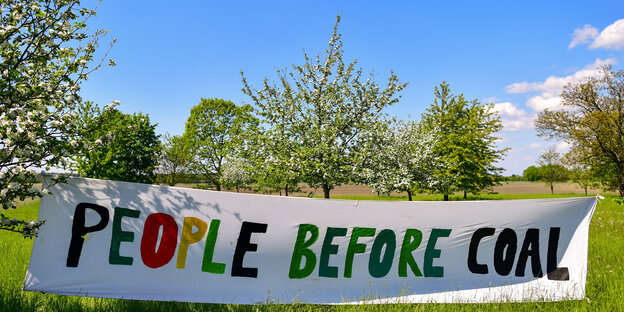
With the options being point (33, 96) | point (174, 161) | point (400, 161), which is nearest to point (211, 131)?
point (174, 161)

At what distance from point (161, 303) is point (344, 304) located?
109 inches

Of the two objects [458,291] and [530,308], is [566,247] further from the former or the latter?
[458,291]

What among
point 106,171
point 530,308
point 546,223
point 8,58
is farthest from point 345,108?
point 106,171

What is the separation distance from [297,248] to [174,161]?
33.6m

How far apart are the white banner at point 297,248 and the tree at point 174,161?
30941 millimetres

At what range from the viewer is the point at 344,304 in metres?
4.91

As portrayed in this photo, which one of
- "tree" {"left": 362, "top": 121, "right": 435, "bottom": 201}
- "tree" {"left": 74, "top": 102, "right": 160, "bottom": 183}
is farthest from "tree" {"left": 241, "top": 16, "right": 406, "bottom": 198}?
"tree" {"left": 74, "top": 102, "right": 160, "bottom": 183}

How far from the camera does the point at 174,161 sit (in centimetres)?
3525

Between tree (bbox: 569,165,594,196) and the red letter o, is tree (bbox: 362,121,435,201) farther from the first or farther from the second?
tree (bbox: 569,165,594,196)

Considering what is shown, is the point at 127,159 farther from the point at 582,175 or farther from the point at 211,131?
the point at 582,175

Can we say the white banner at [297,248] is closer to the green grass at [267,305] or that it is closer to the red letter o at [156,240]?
the red letter o at [156,240]

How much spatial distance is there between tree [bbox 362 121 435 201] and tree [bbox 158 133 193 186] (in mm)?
23614

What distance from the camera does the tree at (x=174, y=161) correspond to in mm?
34750

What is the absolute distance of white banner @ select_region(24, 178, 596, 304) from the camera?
4.75 meters
